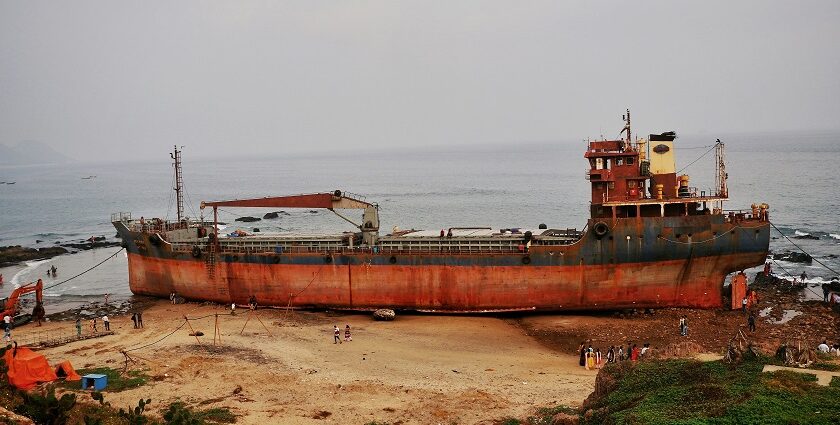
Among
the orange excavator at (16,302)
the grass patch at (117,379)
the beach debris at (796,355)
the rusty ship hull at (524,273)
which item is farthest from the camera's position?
the orange excavator at (16,302)

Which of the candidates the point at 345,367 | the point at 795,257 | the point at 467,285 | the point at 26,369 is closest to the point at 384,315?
the point at 467,285

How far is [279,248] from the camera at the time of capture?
40062 mm

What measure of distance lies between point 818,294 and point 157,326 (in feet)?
128

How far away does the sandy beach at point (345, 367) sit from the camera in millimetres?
23219

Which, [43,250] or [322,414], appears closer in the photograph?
[322,414]

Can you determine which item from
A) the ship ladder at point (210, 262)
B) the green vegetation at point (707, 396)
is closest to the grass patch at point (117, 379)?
the ship ladder at point (210, 262)

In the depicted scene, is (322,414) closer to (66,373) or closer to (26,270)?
(66,373)

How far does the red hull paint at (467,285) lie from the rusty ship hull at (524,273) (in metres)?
0.05

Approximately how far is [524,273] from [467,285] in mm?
3236

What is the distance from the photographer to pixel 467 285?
37219 mm

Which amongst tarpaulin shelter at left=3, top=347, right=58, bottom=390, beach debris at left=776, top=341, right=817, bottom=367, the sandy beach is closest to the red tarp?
the sandy beach

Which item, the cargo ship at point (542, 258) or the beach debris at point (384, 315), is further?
the beach debris at point (384, 315)

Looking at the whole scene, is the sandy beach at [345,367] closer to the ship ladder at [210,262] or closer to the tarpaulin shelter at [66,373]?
the tarpaulin shelter at [66,373]

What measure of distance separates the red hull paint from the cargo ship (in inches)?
2.2
